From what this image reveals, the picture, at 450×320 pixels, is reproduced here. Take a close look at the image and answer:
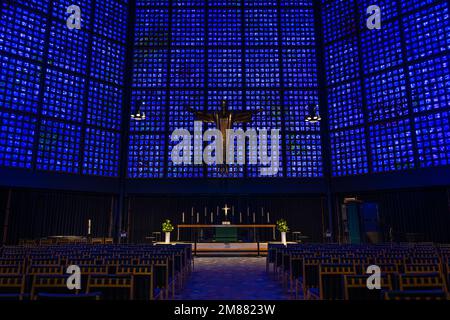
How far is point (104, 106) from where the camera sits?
20.9 meters

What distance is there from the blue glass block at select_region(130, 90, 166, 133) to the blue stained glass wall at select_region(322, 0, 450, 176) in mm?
12142

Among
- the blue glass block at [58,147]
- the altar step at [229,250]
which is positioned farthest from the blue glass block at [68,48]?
the altar step at [229,250]

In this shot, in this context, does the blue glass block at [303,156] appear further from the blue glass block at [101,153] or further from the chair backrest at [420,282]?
the chair backrest at [420,282]

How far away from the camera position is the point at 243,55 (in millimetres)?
22859

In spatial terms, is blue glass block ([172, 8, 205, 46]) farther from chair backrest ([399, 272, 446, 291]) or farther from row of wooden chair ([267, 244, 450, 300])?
chair backrest ([399, 272, 446, 291])

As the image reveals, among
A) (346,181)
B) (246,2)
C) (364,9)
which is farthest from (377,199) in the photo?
(246,2)

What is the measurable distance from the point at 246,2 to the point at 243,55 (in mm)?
4475

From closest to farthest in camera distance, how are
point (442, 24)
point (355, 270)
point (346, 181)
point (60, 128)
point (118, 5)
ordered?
point (355, 270)
point (442, 24)
point (60, 128)
point (346, 181)
point (118, 5)

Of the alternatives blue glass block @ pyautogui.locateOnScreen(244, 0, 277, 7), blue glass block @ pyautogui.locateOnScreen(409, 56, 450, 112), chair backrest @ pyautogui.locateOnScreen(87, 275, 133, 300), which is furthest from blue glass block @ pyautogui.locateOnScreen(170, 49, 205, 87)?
chair backrest @ pyautogui.locateOnScreen(87, 275, 133, 300)

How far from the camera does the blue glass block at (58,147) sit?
18.1 metres

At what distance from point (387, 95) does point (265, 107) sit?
26.0ft

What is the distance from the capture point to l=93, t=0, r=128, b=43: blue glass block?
21.2m

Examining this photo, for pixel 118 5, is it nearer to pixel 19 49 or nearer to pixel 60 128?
pixel 19 49

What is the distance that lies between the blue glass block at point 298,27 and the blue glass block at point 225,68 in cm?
391
